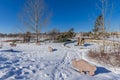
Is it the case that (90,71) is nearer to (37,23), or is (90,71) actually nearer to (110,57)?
(110,57)

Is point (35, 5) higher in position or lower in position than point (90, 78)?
higher

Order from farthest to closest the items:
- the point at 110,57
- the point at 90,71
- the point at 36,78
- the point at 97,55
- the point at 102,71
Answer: the point at 97,55, the point at 110,57, the point at 102,71, the point at 90,71, the point at 36,78

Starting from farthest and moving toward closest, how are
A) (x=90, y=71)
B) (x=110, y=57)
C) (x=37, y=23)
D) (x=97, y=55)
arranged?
(x=37, y=23) → (x=97, y=55) → (x=110, y=57) → (x=90, y=71)

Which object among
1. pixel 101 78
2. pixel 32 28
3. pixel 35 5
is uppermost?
pixel 35 5

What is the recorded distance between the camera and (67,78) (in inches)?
173

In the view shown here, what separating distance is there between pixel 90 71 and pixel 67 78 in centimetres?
93

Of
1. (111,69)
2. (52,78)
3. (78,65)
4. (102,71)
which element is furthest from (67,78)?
(111,69)

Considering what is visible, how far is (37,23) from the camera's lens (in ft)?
68.8

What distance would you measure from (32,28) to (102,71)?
17228mm

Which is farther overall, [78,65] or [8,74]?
[78,65]

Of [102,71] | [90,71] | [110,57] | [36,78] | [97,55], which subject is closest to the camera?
[36,78]

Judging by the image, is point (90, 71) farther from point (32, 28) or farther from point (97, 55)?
point (32, 28)

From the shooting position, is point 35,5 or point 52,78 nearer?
point 52,78

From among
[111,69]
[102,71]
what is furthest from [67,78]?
[111,69]
